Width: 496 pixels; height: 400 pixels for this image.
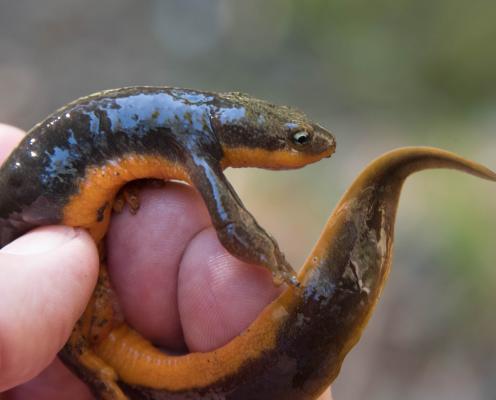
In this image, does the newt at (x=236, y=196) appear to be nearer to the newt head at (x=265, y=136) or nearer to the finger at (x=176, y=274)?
the newt head at (x=265, y=136)

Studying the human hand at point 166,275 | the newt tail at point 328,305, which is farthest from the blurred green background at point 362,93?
the newt tail at point 328,305

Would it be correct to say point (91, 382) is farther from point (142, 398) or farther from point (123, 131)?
point (123, 131)

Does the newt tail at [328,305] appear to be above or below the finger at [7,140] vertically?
below

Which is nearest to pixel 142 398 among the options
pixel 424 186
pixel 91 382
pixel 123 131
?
pixel 91 382

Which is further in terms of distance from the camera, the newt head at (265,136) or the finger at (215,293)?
the finger at (215,293)

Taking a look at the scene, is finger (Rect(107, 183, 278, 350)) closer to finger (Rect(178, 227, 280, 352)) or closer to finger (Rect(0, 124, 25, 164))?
finger (Rect(178, 227, 280, 352))

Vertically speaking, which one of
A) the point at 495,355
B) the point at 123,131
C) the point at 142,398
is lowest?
the point at 495,355
